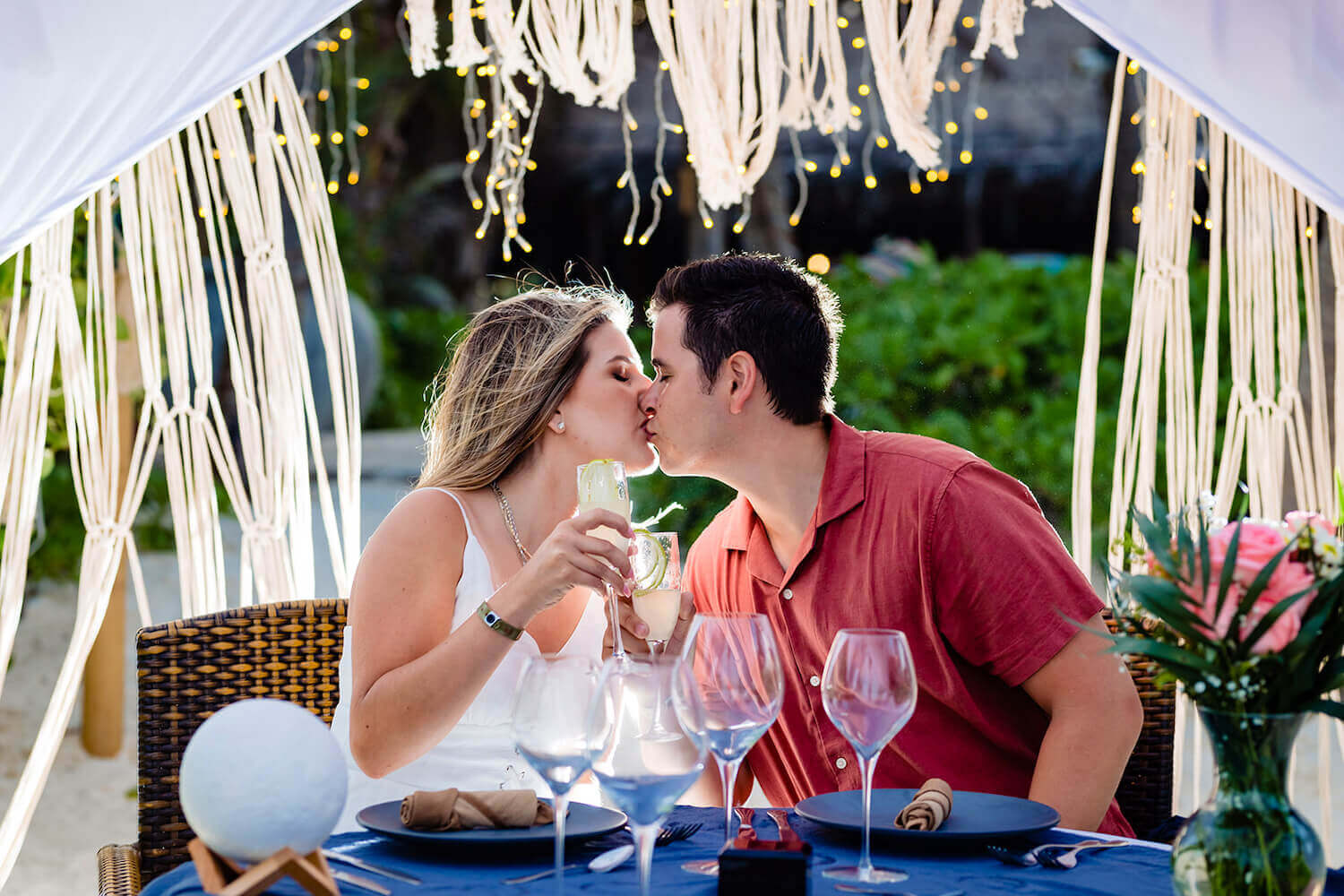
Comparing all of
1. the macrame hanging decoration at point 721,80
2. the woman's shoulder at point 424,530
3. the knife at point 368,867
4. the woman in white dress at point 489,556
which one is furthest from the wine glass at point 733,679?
the macrame hanging decoration at point 721,80

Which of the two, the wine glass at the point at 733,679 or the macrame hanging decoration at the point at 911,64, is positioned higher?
the macrame hanging decoration at the point at 911,64

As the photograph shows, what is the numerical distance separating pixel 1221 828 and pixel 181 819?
1382mm

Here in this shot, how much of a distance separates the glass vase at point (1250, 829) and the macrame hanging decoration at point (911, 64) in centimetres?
164

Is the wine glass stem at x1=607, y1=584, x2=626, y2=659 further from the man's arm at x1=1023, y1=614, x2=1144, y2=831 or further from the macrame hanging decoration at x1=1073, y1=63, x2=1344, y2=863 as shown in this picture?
the macrame hanging decoration at x1=1073, y1=63, x2=1344, y2=863

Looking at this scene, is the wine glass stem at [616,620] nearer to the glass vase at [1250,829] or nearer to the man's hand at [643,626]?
the man's hand at [643,626]

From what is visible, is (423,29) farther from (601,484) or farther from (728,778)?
(728,778)

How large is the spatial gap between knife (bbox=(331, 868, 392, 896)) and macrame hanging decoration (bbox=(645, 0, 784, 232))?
1.63 m

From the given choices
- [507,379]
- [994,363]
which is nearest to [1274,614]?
[507,379]

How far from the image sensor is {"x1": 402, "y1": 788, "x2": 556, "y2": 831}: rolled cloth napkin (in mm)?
1242

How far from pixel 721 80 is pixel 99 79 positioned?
1216mm

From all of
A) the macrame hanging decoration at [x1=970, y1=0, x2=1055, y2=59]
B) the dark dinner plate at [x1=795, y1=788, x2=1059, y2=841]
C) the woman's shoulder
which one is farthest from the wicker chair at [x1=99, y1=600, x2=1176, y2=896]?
the macrame hanging decoration at [x1=970, y1=0, x2=1055, y2=59]

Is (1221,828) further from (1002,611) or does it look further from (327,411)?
(327,411)

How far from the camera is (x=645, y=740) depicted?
3.43 feet

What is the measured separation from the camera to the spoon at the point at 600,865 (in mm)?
1168
